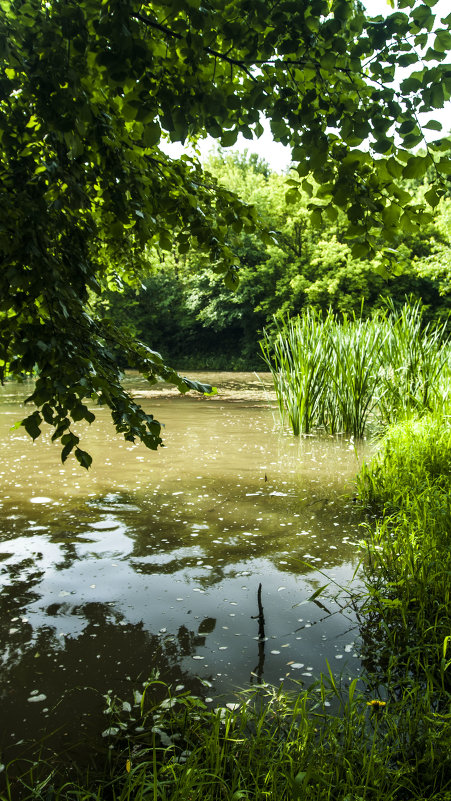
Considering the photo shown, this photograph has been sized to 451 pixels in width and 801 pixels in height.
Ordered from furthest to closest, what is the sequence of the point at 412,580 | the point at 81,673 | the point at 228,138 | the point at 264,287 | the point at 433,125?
the point at 264,287 → the point at 412,580 → the point at 81,673 → the point at 228,138 → the point at 433,125

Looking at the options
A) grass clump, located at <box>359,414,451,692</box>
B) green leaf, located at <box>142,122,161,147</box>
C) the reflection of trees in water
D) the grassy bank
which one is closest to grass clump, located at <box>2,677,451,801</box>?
the grassy bank

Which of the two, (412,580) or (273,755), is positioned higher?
(412,580)

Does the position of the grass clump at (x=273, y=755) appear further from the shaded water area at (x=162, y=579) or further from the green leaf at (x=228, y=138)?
the green leaf at (x=228, y=138)

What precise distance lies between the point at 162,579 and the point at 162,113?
8.29 ft

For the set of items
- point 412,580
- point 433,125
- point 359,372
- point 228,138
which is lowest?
point 412,580

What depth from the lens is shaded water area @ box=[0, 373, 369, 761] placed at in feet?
8.04

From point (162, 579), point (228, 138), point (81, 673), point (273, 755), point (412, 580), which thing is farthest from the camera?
point (162, 579)

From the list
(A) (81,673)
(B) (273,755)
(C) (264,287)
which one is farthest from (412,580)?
(C) (264,287)

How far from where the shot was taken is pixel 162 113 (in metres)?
1.94

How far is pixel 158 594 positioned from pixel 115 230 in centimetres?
198

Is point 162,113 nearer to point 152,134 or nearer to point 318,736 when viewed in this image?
point 152,134

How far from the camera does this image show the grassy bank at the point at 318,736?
1.74 metres

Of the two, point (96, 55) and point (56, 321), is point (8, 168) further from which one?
point (96, 55)

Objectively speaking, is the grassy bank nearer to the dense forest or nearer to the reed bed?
the reed bed
